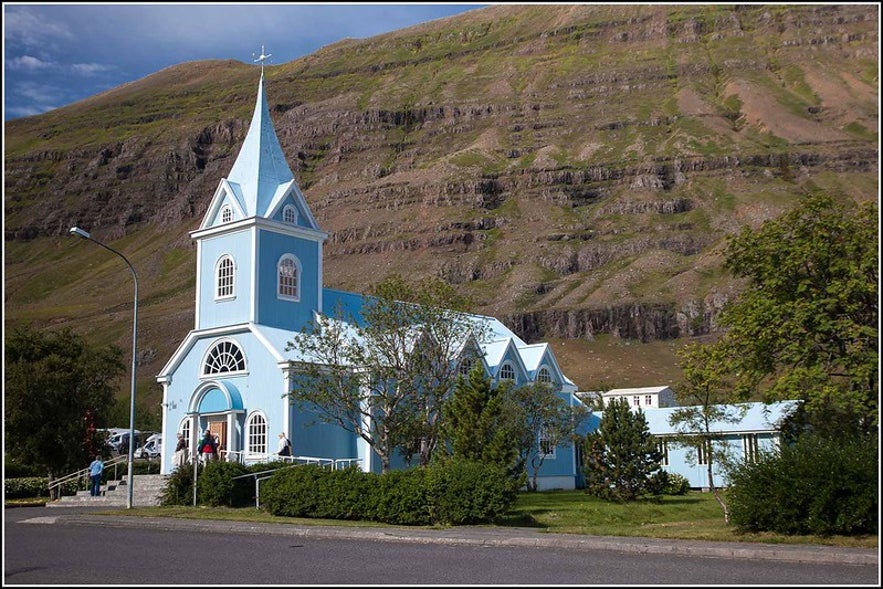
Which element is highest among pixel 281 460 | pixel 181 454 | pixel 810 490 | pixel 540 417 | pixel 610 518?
pixel 540 417

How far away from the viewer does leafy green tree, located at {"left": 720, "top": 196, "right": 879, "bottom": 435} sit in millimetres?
23406

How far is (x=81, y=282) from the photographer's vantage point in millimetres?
199750

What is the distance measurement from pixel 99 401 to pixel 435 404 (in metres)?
24.2

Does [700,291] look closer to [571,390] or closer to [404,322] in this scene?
[571,390]

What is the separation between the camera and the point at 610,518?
26.9 meters

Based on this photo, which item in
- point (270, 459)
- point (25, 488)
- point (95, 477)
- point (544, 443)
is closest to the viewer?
point (270, 459)

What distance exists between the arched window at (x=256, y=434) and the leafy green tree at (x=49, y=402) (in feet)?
43.1

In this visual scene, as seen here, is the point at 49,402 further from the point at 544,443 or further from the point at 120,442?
the point at 544,443

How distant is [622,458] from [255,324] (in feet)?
50.1

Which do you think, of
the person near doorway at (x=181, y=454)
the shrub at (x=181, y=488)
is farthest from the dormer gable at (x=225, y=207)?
the shrub at (x=181, y=488)

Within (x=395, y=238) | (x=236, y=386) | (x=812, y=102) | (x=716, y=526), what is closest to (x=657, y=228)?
(x=395, y=238)

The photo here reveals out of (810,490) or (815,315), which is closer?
(810,490)

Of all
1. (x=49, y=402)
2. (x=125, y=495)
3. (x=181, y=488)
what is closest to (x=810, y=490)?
(x=181, y=488)

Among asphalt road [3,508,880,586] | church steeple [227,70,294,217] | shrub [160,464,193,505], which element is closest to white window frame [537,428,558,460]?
shrub [160,464,193,505]
